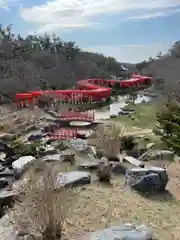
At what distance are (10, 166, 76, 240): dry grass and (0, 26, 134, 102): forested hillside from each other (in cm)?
3075

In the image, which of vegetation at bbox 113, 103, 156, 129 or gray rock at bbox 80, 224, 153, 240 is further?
vegetation at bbox 113, 103, 156, 129

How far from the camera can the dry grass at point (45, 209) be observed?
5.68 metres

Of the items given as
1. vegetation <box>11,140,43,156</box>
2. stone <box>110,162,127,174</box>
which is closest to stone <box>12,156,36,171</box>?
vegetation <box>11,140,43,156</box>

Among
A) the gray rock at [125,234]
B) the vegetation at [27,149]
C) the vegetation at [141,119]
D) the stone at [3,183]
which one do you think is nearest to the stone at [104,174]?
the gray rock at [125,234]

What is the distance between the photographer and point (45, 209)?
5.64 m

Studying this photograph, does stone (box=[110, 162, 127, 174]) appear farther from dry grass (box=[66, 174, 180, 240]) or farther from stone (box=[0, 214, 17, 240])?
stone (box=[0, 214, 17, 240])

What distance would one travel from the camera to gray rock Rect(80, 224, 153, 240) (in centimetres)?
536

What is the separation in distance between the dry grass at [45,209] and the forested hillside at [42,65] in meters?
30.7

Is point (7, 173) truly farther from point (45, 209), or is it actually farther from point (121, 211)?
point (45, 209)

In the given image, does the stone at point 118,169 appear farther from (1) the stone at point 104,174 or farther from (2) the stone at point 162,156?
(2) the stone at point 162,156

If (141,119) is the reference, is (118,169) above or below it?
above

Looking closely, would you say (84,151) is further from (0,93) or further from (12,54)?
(12,54)

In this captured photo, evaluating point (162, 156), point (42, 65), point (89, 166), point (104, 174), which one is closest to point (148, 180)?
point (104, 174)

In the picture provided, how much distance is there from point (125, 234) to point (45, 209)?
120 centimetres
